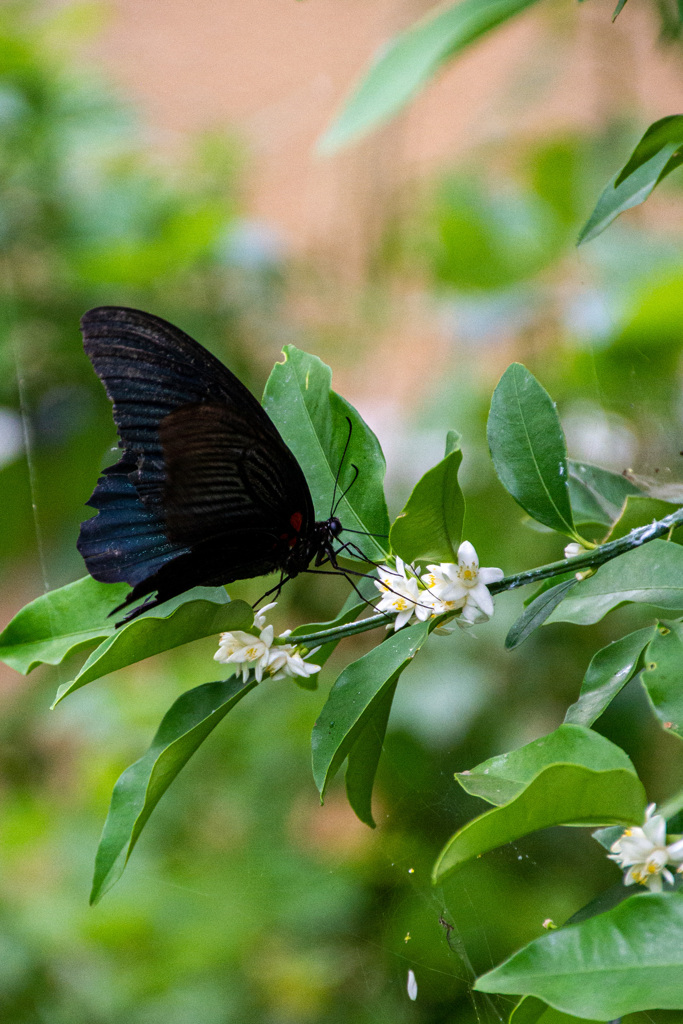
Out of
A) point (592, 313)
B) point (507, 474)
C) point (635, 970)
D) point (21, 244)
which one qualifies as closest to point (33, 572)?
point (21, 244)

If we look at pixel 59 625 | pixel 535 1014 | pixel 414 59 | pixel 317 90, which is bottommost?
pixel 535 1014

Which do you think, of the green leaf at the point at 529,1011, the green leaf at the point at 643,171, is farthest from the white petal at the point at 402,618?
the green leaf at the point at 643,171

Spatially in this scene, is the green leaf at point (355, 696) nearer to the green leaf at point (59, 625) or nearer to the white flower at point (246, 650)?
the white flower at point (246, 650)

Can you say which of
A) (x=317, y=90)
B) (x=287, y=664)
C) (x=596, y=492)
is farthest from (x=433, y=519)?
(x=317, y=90)

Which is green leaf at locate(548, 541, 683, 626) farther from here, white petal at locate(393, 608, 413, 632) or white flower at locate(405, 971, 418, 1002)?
white flower at locate(405, 971, 418, 1002)

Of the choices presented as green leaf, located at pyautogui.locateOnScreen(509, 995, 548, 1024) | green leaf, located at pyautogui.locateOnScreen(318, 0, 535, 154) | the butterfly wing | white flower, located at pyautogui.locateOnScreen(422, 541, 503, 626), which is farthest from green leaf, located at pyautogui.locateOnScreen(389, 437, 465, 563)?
green leaf, located at pyautogui.locateOnScreen(318, 0, 535, 154)

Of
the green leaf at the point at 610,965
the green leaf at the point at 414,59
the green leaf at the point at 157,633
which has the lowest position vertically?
the green leaf at the point at 610,965

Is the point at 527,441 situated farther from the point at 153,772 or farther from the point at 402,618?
the point at 153,772
